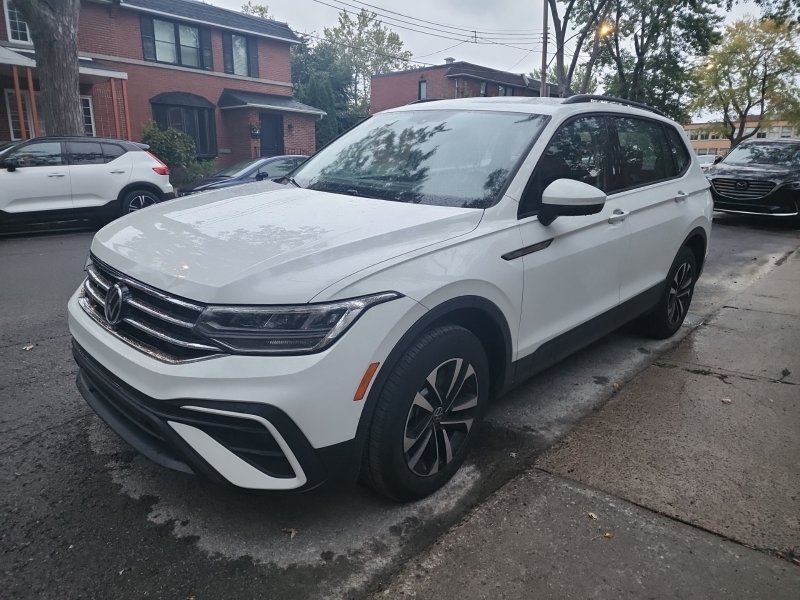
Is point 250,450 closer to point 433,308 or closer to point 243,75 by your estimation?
point 433,308

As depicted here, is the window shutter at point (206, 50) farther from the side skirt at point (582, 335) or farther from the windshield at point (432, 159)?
the side skirt at point (582, 335)

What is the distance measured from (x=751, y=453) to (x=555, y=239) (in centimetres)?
154

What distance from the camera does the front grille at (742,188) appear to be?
1175cm

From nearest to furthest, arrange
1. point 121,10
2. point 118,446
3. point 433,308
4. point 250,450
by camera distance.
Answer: point 250,450
point 433,308
point 118,446
point 121,10

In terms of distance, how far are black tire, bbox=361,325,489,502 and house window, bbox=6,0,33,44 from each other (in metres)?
21.6

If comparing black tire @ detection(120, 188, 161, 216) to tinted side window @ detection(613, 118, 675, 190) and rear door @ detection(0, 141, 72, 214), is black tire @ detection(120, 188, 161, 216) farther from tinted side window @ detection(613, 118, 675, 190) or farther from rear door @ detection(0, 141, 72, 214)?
tinted side window @ detection(613, 118, 675, 190)

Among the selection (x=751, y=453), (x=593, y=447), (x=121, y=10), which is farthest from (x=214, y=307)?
(x=121, y=10)

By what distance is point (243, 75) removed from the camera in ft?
82.1

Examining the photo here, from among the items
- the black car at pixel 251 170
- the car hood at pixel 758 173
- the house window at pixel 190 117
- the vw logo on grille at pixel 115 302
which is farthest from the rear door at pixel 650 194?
the house window at pixel 190 117

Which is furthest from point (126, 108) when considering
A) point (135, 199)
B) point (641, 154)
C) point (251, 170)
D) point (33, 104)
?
point (641, 154)

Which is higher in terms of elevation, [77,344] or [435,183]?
[435,183]

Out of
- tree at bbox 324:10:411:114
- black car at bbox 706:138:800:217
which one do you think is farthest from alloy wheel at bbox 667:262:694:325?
tree at bbox 324:10:411:114

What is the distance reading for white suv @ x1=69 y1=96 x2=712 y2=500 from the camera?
2.17 metres

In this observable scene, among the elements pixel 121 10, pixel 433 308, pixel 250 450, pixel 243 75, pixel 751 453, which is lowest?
pixel 751 453
